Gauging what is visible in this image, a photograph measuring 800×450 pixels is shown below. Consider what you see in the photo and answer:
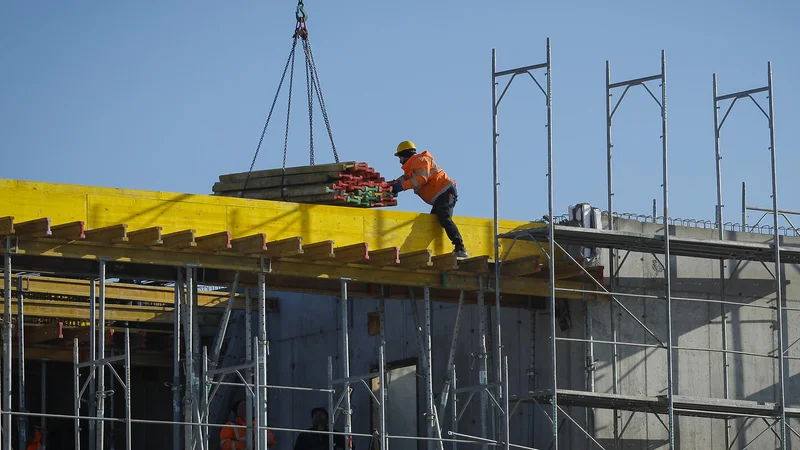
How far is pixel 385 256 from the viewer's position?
20078 mm

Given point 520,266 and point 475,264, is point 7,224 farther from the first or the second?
point 520,266

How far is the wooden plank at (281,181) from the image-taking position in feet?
70.5

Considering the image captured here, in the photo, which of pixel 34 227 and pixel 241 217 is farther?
pixel 241 217

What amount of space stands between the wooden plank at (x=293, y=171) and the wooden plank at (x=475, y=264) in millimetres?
2439

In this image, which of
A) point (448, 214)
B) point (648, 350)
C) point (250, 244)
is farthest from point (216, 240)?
point (648, 350)

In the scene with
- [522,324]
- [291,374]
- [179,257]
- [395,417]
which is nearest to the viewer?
[179,257]

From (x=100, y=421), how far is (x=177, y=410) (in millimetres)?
2063

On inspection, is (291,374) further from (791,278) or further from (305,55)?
(791,278)

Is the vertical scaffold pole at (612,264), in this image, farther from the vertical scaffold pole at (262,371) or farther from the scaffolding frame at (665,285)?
the vertical scaffold pole at (262,371)

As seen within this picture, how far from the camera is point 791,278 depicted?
2342 centimetres

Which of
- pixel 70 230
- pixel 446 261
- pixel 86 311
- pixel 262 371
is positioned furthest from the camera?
pixel 86 311

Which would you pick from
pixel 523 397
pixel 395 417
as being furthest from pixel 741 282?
pixel 395 417

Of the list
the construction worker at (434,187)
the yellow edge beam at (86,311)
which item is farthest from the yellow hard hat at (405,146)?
the yellow edge beam at (86,311)

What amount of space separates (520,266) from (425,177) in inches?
80.3
